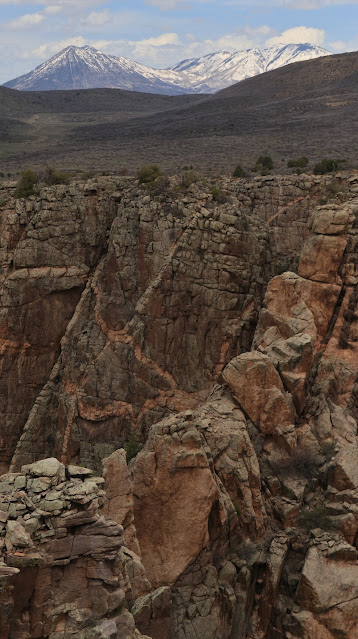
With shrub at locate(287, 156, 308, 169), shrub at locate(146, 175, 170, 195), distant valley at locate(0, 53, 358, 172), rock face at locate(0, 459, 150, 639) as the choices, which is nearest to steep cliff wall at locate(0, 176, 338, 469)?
shrub at locate(146, 175, 170, 195)

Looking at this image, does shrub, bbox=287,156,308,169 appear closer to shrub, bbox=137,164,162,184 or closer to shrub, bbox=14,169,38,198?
shrub, bbox=137,164,162,184

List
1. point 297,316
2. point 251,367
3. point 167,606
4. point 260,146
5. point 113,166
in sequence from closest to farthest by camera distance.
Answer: point 167,606
point 251,367
point 297,316
point 113,166
point 260,146

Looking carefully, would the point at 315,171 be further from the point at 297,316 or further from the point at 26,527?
the point at 26,527

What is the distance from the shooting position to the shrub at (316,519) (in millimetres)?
21703

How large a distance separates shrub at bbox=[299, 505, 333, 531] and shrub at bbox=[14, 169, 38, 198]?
82.8 ft

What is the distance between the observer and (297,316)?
88.2 feet

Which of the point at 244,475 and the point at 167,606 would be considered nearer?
the point at 167,606

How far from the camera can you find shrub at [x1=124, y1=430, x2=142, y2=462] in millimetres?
32344

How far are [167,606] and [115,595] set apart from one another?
506 cm

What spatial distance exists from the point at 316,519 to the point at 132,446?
13.1 meters

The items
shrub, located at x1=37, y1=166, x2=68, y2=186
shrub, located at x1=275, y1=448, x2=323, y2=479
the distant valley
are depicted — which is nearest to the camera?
shrub, located at x1=275, y1=448, x2=323, y2=479

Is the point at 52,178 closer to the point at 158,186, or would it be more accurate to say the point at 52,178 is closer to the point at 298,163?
the point at 158,186

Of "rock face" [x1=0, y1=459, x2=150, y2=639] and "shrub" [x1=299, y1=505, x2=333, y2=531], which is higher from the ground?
"rock face" [x1=0, y1=459, x2=150, y2=639]

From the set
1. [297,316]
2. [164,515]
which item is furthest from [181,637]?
[297,316]
